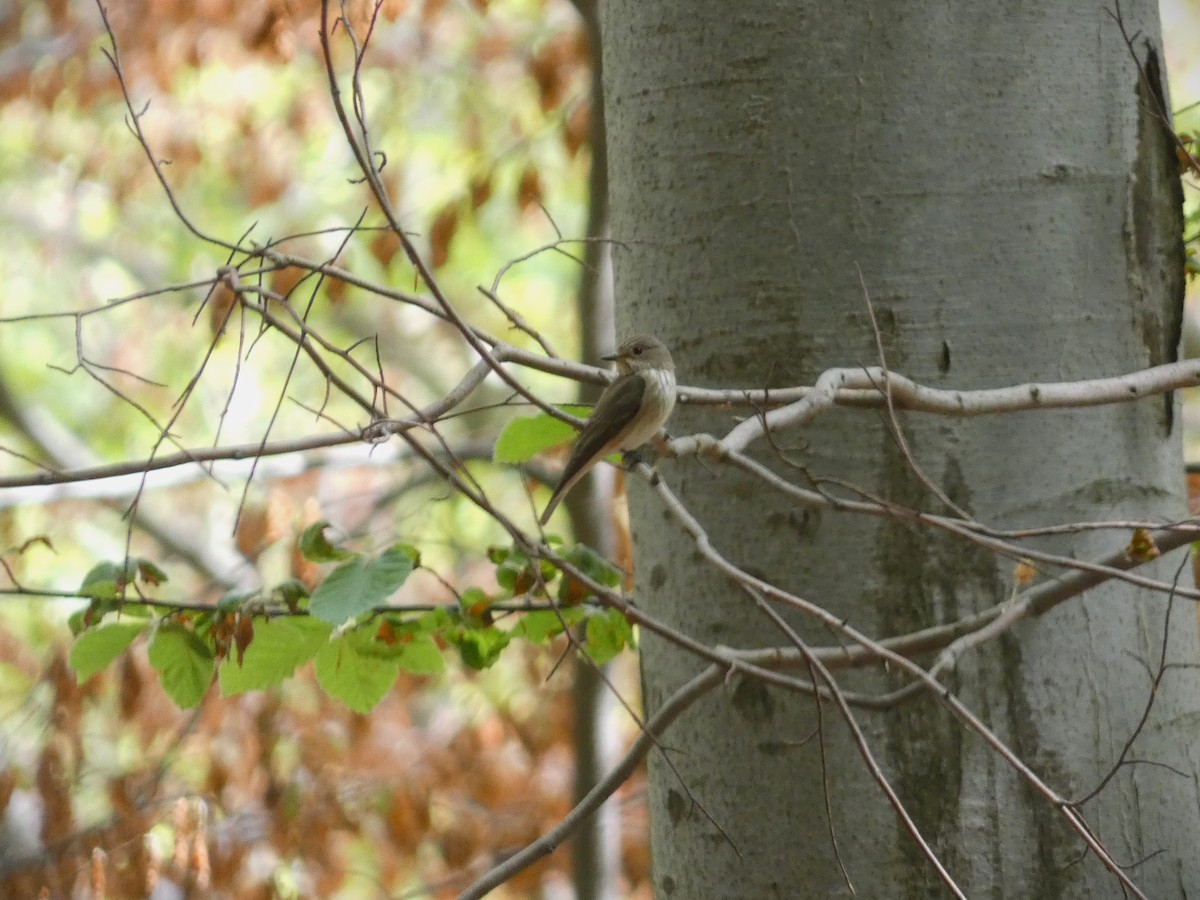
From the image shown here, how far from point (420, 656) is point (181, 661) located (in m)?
0.35

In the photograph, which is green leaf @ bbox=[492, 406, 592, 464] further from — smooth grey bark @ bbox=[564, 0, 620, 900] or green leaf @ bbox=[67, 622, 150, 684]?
smooth grey bark @ bbox=[564, 0, 620, 900]

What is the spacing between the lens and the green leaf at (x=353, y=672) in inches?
72.0

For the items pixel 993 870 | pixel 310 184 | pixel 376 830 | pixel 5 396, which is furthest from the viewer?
pixel 310 184

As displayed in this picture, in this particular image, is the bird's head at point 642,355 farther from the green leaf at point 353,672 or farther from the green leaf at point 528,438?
the green leaf at point 353,672

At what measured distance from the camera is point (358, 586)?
5.17 feet

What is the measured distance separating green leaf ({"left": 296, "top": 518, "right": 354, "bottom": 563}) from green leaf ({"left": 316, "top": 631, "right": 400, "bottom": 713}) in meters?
0.13

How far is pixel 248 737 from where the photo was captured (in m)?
5.38

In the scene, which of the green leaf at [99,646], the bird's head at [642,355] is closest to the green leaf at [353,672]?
the green leaf at [99,646]

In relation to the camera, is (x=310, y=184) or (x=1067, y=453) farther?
(x=310, y=184)

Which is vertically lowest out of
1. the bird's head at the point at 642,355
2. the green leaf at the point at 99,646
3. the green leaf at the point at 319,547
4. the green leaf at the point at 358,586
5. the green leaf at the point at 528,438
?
the green leaf at the point at 99,646

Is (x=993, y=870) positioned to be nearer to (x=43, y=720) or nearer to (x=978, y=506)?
(x=978, y=506)

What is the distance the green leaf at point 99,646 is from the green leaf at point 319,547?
0.27 m

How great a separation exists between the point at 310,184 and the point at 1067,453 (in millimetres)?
6832

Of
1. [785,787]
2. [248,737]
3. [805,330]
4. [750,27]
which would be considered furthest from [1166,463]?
[248,737]
